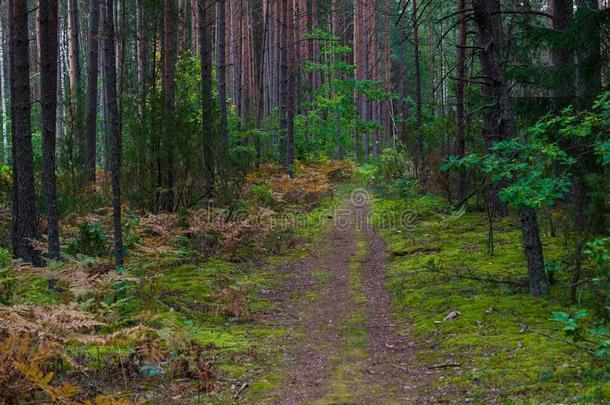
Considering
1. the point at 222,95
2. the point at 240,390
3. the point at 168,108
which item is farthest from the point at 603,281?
the point at 222,95

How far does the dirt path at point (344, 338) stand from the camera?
15.9 feet

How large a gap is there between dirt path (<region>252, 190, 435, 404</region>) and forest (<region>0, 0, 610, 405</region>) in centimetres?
4

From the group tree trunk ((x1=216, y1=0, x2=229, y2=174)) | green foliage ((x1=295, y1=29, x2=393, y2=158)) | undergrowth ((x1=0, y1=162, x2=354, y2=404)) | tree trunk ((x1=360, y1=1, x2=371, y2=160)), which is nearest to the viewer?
undergrowth ((x1=0, y1=162, x2=354, y2=404))

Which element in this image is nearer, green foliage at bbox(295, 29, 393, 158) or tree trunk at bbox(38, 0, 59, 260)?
tree trunk at bbox(38, 0, 59, 260)

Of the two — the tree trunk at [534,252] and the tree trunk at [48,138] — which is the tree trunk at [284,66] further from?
the tree trunk at [534,252]

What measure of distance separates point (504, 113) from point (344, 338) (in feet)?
10.6

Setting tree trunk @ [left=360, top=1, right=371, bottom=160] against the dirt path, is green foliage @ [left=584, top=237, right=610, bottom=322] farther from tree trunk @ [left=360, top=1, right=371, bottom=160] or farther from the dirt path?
tree trunk @ [left=360, top=1, right=371, bottom=160]

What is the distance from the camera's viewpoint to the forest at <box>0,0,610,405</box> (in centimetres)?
470

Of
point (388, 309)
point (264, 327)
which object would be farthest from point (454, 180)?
point (264, 327)

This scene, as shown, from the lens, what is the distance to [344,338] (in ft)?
21.6

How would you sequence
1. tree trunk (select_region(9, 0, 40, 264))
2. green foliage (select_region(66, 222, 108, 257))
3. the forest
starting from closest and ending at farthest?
the forest, green foliage (select_region(66, 222, 108, 257)), tree trunk (select_region(9, 0, 40, 264))

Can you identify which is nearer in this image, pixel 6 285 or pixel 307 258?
pixel 6 285

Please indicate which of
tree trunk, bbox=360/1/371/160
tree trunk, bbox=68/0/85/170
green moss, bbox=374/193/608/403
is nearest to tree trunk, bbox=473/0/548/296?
green moss, bbox=374/193/608/403

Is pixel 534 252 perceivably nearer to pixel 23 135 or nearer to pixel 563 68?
pixel 563 68
